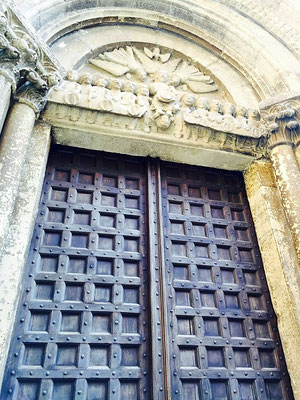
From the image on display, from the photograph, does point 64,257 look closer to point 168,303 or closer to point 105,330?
point 105,330

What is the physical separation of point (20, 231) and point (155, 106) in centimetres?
176

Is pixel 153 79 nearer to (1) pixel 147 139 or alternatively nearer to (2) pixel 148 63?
(2) pixel 148 63

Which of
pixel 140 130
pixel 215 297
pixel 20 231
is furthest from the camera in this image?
pixel 140 130

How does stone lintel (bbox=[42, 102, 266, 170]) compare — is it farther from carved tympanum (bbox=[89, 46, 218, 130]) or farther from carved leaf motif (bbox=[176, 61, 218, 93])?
carved leaf motif (bbox=[176, 61, 218, 93])

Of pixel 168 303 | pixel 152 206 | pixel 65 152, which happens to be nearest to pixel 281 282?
pixel 168 303

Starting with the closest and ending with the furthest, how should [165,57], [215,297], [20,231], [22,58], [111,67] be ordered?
[20,231]
[22,58]
[215,297]
[111,67]
[165,57]

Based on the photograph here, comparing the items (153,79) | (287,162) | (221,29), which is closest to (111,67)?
(153,79)

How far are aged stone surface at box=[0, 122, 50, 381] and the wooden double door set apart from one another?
264mm

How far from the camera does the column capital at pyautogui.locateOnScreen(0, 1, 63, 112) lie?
2.73 metres

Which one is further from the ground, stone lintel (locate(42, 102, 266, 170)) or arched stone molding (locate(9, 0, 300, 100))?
arched stone molding (locate(9, 0, 300, 100))

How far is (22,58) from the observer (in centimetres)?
288

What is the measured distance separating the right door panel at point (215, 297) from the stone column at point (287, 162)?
0.45 metres

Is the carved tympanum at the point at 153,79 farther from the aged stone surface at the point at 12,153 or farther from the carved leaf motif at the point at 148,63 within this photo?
the aged stone surface at the point at 12,153

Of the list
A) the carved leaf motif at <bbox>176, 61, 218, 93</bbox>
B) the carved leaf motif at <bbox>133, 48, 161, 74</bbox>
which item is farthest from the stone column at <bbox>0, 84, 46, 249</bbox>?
the carved leaf motif at <bbox>176, 61, 218, 93</bbox>
